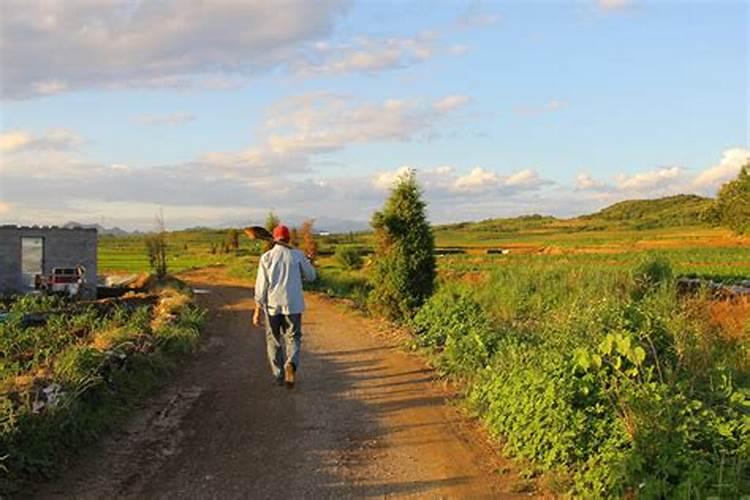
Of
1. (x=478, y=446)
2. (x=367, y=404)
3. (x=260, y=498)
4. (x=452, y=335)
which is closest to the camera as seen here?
(x=260, y=498)

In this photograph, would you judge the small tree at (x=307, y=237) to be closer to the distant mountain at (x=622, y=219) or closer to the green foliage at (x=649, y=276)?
the green foliage at (x=649, y=276)

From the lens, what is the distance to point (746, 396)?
22.9 ft

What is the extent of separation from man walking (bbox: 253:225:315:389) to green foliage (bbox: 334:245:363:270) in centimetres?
3009

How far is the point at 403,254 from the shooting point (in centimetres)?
1611

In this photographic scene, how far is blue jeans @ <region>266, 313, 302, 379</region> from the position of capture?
367 inches

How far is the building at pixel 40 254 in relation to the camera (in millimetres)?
28000

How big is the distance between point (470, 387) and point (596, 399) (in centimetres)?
256

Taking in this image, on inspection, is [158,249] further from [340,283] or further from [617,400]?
[617,400]

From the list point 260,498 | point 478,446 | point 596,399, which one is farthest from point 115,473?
point 596,399

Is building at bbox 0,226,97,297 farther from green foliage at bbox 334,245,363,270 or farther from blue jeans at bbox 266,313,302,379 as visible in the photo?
blue jeans at bbox 266,313,302,379

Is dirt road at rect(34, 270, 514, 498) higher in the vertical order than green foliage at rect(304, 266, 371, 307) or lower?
lower

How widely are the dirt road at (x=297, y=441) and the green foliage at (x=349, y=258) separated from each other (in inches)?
1144

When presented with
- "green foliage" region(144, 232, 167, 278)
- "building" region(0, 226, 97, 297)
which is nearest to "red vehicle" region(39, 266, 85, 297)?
"building" region(0, 226, 97, 297)

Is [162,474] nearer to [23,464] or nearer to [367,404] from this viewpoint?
[23,464]
